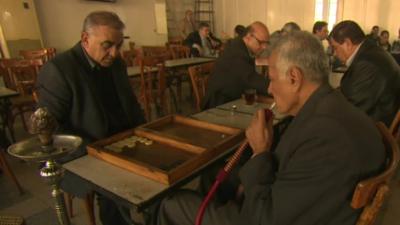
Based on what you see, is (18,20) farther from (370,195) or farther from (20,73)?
(370,195)

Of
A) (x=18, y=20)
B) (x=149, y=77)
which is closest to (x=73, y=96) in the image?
(x=149, y=77)

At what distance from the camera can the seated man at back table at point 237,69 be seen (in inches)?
91.3

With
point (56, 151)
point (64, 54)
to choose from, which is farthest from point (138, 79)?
point (56, 151)

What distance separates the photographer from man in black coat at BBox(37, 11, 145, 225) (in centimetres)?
147

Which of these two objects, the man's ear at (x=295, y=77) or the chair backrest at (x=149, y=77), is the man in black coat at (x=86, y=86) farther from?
the chair backrest at (x=149, y=77)

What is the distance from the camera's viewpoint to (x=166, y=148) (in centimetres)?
125

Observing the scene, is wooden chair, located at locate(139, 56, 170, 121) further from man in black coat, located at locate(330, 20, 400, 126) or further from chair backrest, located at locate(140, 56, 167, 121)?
man in black coat, located at locate(330, 20, 400, 126)

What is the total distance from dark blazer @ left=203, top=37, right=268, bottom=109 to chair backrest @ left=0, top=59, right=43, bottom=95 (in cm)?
225

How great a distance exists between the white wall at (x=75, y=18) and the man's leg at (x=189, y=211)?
5.56 m

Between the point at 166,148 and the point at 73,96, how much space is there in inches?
23.4

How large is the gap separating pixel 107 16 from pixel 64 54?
12.2 inches

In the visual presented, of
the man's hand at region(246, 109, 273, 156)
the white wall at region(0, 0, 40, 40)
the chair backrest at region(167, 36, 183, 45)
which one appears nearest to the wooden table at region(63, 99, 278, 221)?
the man's hand at region(246, 109, 273, 156)

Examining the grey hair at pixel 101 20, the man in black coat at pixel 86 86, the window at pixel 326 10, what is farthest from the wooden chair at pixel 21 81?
the window at pixel 326 10

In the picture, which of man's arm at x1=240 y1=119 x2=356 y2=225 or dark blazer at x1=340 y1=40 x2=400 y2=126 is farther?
dark blazer at x1=340 y1=40 x2=400 y2=126
